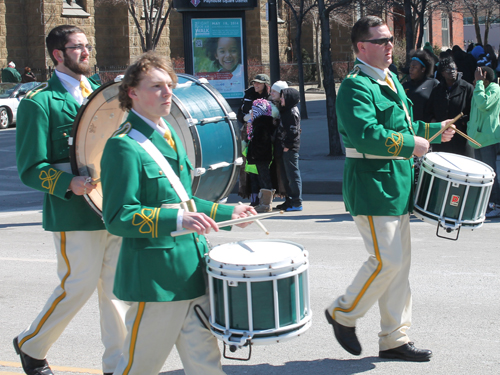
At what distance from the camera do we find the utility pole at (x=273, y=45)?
46.9 ft

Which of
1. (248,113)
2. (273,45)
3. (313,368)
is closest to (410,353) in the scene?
(313,368)

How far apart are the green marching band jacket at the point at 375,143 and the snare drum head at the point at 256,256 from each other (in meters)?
1.08

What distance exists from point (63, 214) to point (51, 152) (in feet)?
1.18

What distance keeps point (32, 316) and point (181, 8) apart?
9.61m

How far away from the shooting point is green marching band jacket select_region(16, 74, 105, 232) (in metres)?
3.79

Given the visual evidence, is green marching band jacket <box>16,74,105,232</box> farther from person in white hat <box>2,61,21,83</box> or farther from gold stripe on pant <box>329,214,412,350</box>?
person in white hat <box>2,61,21,83</box>

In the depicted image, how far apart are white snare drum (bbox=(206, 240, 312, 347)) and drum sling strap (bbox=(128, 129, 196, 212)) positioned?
269 millimetres

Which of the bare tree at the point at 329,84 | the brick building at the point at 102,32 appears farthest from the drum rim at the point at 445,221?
the brick building at the point at 102,32

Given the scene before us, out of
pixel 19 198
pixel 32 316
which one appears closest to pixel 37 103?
pixel 32 316

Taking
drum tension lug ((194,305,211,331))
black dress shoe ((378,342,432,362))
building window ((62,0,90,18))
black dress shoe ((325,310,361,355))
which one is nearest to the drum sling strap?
drum tension lug ((194,305,211,331))

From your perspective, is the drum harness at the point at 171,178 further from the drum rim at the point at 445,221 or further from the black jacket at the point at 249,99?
the black jacket at the point at 249,99

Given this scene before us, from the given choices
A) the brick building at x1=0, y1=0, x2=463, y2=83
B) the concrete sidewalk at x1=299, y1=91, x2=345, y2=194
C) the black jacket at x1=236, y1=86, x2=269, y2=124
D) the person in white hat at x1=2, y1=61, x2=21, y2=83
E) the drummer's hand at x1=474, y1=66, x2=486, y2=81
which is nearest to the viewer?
the drummer's hand at x1=474, y1=66, x2=486, y2=81

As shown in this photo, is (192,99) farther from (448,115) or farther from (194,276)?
(448,115)

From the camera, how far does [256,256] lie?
2.94m
